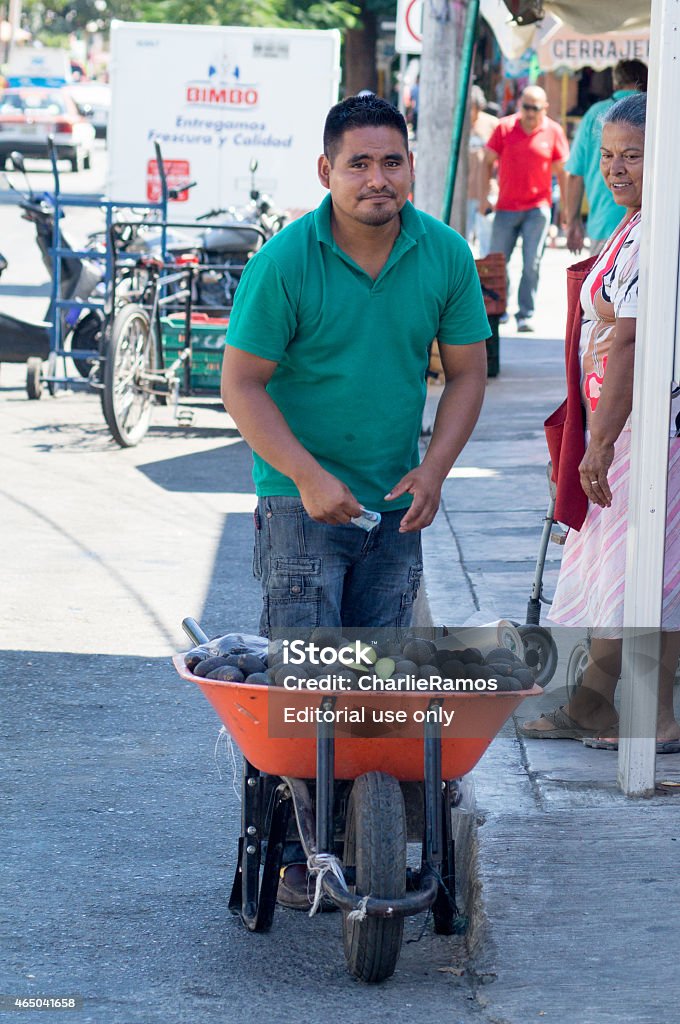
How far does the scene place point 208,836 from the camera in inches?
175

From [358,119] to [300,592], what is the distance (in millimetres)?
1104

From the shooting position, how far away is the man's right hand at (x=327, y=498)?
3490 millimetres

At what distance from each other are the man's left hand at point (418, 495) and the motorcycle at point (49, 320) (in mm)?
8333

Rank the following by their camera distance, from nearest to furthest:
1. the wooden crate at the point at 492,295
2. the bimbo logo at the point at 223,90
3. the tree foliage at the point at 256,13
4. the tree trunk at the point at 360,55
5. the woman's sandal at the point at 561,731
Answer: the woman's sandal at the point at 561,731
the wooden crate at the point at 492,295
the bimbo logo at the point at 223,90
the tree foliage at the point at 256,13
the tree trunk at the point at 360,55

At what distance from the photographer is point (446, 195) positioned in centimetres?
1077

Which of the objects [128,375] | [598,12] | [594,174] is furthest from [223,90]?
[598,12]

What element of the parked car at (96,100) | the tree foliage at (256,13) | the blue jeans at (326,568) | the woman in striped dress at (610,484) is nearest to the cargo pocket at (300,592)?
the blue jeans at (326,568)

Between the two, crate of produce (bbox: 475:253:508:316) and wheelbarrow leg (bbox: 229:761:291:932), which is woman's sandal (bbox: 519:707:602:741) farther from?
crate of produce (bbox: 475:253:508:316)

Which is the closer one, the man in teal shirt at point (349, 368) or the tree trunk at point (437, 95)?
the man in teal shirt at point (349, 368)

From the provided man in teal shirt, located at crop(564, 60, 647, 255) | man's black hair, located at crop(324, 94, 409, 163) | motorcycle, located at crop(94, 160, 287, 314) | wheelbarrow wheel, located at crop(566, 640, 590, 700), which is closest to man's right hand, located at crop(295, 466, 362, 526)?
man's black hair, located at crop(324, 94, 409, 163)

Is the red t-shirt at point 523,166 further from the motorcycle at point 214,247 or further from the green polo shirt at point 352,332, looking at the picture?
the green polo shirt at point 352,332

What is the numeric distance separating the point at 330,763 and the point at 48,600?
3.74 meters

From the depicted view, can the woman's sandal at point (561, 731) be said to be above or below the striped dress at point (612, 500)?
below

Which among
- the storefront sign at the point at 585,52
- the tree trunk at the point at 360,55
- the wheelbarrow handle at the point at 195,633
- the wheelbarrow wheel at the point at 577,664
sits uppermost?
the tree trunk at the point at 360,55
